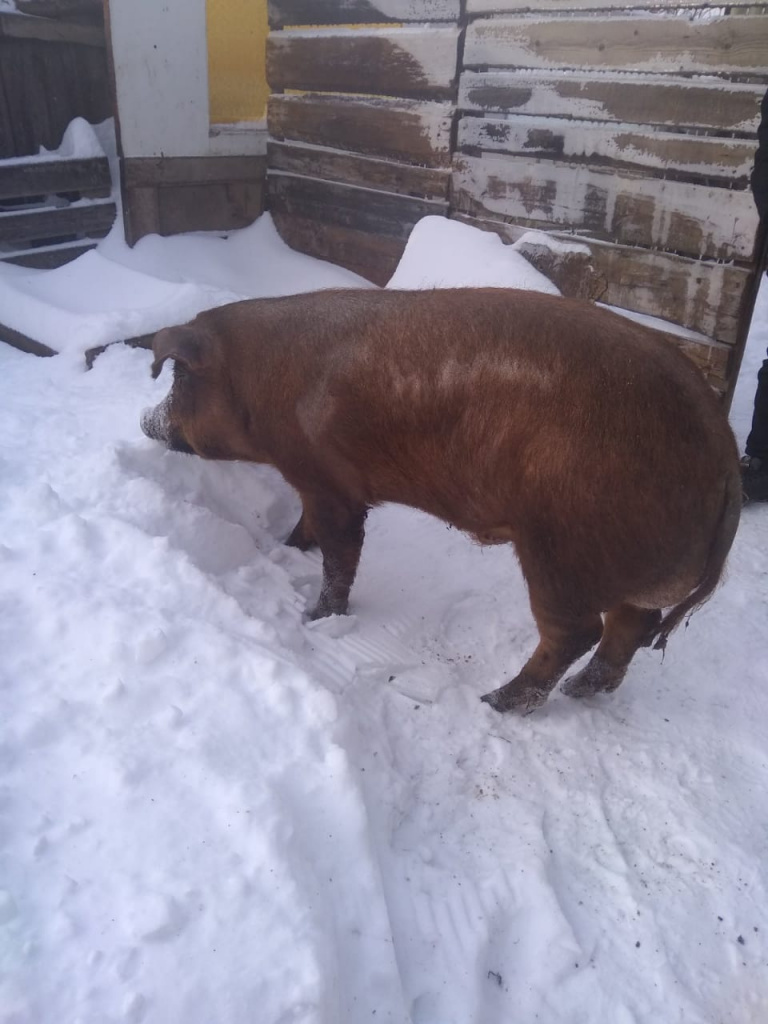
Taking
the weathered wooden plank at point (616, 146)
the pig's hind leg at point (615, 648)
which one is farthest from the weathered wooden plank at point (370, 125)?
the pig's hind leg at point (615, 648)

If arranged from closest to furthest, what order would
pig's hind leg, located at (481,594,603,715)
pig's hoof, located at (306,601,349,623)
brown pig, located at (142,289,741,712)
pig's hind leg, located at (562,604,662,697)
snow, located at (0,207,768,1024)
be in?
snow, located at (0,207,768,1024), brown pig, located at (142,289,741,712), pig's hind leg, located at (481,594,603,715), pig's hind leg, located at (562,604,662,697), pig's hoof, located at (306,601,349,623)

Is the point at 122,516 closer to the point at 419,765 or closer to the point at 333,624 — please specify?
the point at 333,624

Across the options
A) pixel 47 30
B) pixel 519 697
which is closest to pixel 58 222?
pixel 47 30

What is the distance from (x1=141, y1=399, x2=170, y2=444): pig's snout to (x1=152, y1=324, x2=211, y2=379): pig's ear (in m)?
0.22

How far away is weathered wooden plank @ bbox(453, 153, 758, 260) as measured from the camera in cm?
332

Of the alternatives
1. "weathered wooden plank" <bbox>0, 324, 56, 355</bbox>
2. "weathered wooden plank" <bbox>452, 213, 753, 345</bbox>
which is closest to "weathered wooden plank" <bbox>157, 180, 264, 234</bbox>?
"weathered wooden plank" <bbox>0, 324, 56, 355</bbox>

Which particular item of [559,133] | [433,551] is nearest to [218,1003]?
[433,551]

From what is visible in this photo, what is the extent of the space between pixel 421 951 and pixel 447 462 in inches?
46.9

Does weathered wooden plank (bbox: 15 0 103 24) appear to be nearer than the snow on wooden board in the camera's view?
No

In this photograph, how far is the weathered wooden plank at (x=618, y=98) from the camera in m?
3.20

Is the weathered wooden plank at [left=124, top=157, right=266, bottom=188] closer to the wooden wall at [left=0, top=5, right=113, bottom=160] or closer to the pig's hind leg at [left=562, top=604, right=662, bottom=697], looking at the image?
the wooden wall at [left=0, top=5, right=113, bottom=160]

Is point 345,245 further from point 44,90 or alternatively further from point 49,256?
point 44,90

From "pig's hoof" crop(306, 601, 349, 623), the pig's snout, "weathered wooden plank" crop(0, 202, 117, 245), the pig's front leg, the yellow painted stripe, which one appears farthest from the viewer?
the yellow painted stripe

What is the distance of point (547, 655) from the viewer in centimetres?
230
